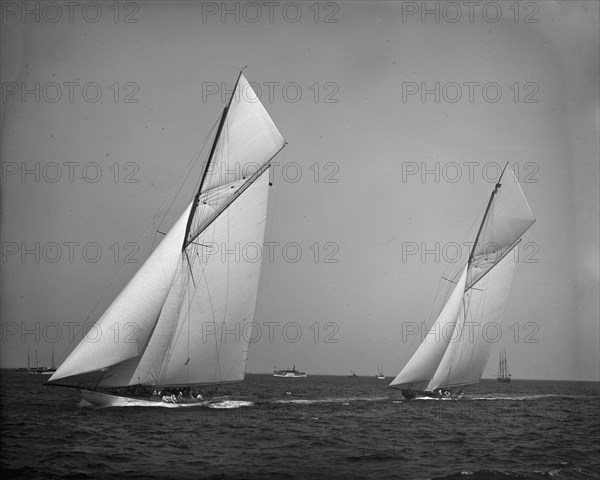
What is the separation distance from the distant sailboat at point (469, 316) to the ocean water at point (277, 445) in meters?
10.7

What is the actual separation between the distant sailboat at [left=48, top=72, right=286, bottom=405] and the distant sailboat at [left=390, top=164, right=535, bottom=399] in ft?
54.8

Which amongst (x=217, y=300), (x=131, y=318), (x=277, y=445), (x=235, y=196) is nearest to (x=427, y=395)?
(x=217, y=300)

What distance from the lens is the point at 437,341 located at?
48.8 m

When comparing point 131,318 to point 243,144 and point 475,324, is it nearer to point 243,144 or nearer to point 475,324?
point 243,144

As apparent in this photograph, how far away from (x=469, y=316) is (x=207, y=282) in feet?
69.6

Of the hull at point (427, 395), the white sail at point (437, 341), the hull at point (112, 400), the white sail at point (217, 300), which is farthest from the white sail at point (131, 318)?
the hull at point (427, 395)

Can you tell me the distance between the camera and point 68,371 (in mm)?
29172

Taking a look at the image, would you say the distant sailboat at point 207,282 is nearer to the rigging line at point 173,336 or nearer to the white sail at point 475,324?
the rigging line at point 173,336

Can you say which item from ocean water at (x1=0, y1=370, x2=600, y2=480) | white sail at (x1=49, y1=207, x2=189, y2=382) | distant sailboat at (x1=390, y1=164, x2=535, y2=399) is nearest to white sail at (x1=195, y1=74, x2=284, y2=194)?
white sail at (x1=49, y1=207, x2=189, y2=382)

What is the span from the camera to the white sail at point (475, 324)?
1928 inches

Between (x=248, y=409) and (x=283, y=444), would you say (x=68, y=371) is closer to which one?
(x=283, y=444)

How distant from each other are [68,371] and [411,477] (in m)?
14.8

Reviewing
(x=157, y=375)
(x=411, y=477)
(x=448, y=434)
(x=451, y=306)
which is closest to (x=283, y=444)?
(x=411, y=477)

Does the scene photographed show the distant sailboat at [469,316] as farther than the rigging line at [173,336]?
Yes
